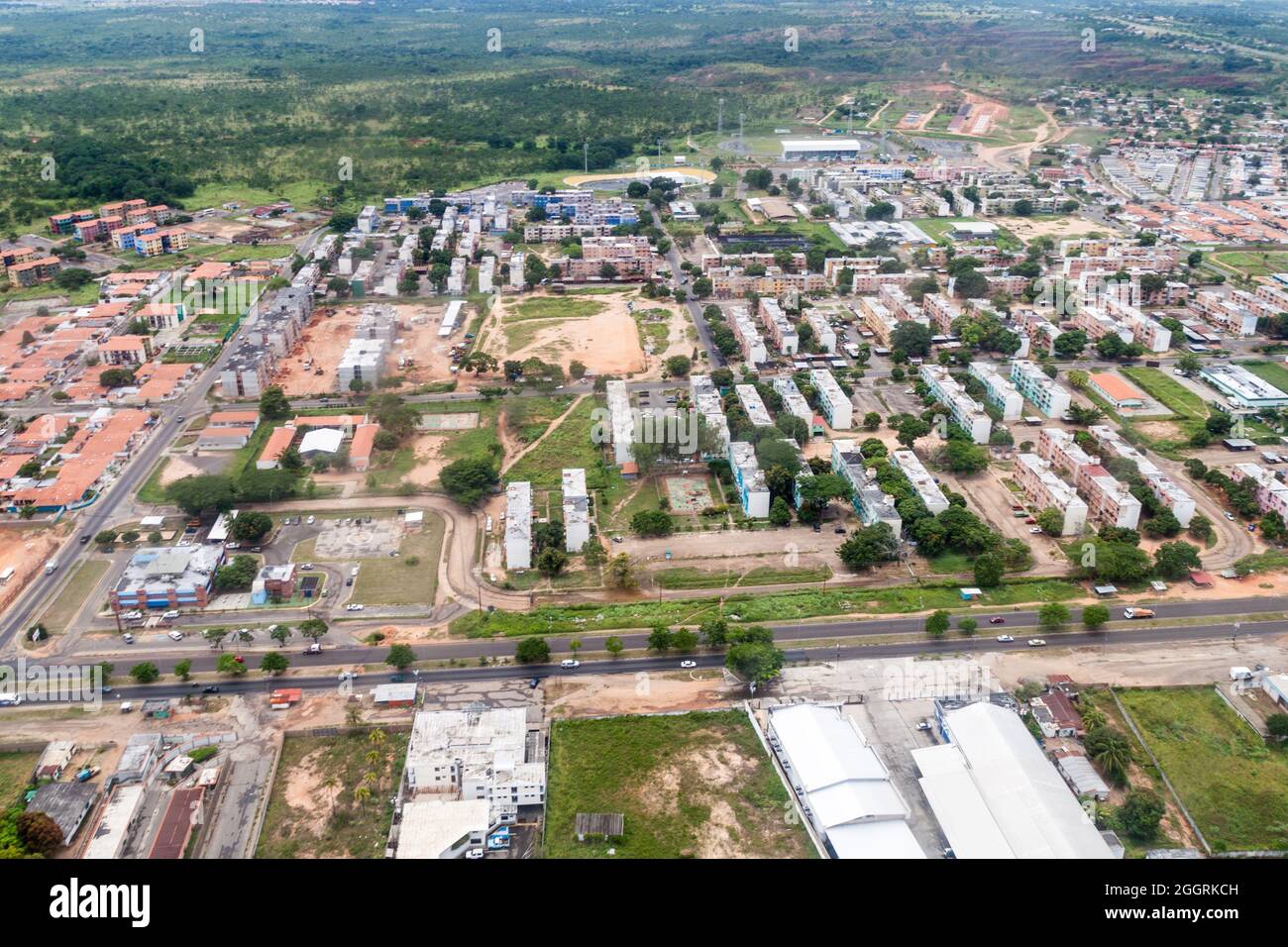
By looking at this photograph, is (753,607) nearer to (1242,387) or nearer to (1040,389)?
(1040,389)

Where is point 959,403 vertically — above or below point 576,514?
above

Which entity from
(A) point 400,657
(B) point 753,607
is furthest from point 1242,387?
(A) point 400,657

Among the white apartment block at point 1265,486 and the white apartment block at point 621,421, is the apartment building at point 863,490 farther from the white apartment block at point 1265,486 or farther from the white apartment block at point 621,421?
the white apartment block at point 1265,486

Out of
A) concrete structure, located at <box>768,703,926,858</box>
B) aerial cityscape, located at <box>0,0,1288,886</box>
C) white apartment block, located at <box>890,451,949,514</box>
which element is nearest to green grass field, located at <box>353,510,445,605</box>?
aerial cityscape, located at <box>0,0,1288,886</box>

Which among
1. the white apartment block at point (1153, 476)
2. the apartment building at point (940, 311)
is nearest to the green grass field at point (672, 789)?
the white apartment block at point (1153, 476)

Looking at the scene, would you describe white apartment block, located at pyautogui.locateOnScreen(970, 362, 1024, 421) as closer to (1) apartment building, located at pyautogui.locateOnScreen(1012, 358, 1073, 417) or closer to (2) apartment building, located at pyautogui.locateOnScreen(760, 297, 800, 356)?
(1) apartment building, located at pyautogui.locateOnScreen(1012, 358, 1073, 417)

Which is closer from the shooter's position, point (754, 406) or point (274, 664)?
point (274, 664)
